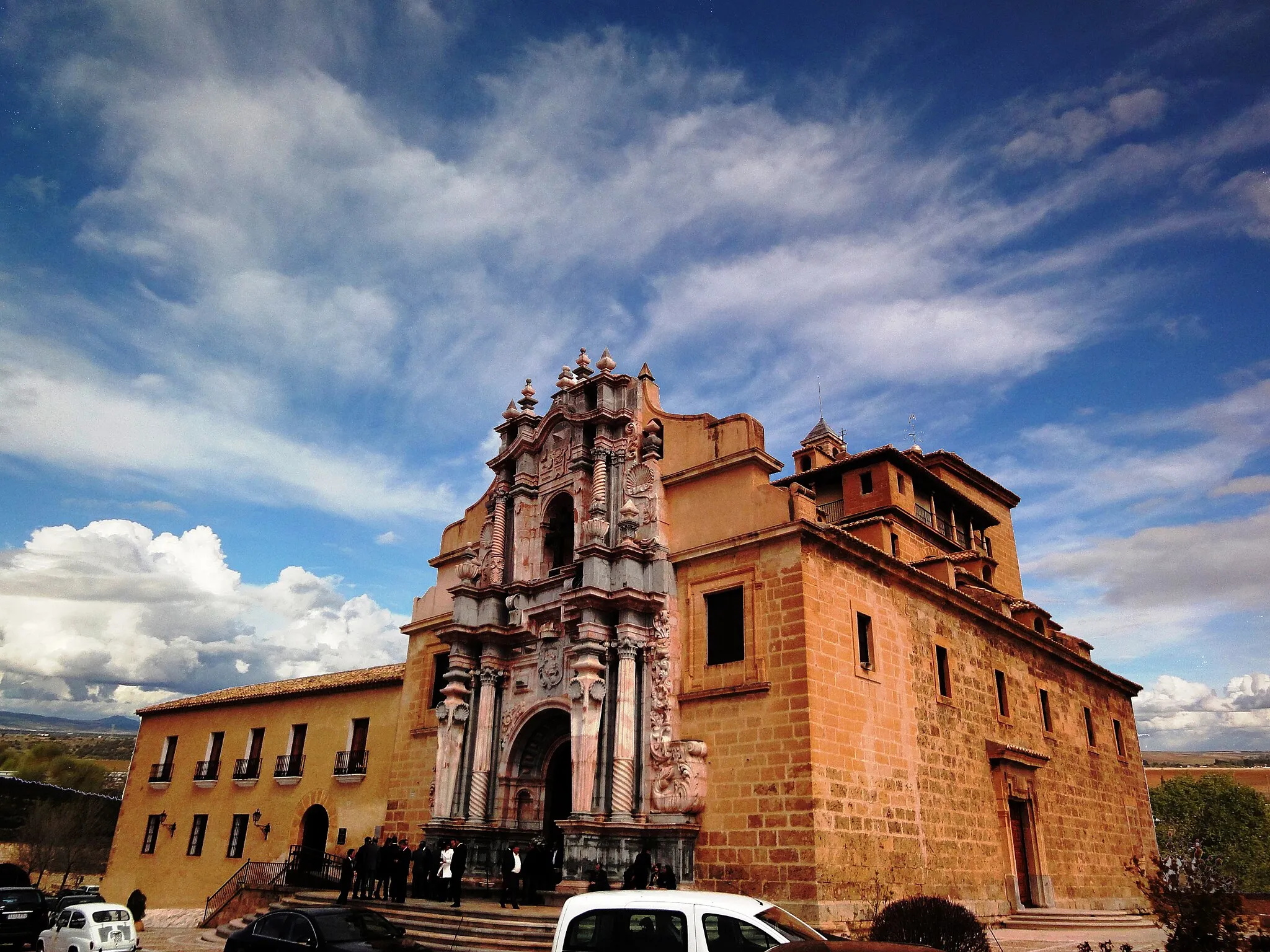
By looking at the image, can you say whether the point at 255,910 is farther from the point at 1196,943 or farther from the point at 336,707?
the point at 1196,943

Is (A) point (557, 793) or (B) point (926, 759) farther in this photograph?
(A) point (557, 793)

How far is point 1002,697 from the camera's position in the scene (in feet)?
73.2

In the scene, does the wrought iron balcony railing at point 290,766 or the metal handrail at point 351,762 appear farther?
the wrought iron balcony railing at point 290,766

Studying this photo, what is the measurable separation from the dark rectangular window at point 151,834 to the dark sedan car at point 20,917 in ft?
40.2

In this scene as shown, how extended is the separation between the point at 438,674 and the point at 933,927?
1574cm

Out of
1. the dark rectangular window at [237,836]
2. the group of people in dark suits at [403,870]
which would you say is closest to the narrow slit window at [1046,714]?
the group of people in dark suits at [403,870]

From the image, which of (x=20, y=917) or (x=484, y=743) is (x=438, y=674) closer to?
(x=484, y=743)

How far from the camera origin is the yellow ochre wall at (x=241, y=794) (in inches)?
971

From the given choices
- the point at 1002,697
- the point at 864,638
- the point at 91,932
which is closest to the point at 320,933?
the point at 91,932

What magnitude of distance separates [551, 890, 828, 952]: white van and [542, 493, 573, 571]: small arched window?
45.5ft

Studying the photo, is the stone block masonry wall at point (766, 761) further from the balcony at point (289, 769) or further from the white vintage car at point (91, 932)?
the balcony at point (289, 769)

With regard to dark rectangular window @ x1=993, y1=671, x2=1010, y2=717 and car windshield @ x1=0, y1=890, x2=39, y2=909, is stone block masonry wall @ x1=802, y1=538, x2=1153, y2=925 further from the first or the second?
car windshield @ x1=0, y1=890, x2=39, y2=909

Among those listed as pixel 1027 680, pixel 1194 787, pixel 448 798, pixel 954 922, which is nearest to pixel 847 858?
pixel 954 922

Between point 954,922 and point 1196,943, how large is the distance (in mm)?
3131
